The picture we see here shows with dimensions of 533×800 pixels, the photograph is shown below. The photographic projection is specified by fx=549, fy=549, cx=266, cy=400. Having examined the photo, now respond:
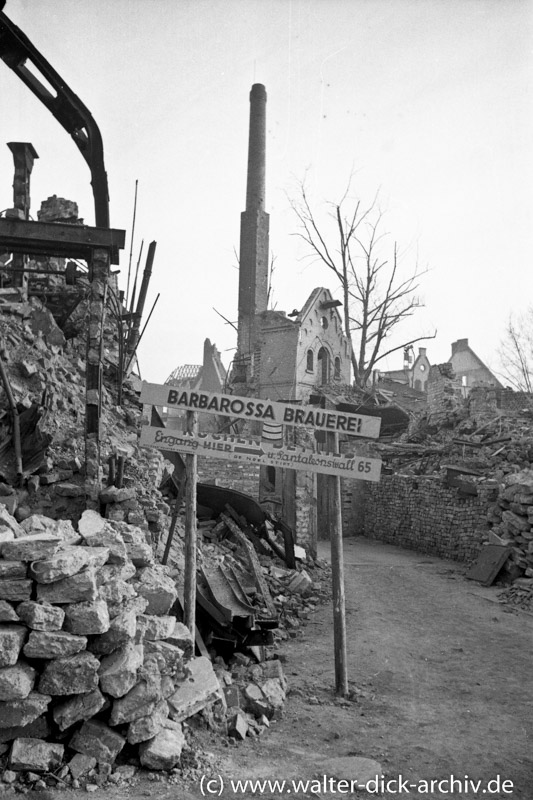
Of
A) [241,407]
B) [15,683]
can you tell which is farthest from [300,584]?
[15,683]

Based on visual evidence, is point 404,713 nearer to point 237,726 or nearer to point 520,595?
point 237,726

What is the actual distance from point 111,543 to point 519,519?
9.43 m

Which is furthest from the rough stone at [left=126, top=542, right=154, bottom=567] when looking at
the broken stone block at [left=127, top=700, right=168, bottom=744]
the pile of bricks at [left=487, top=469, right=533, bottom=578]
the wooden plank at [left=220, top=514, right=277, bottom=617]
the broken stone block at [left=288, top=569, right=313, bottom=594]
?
the pile of bricks at [left=487, top=469, right=533, bottom=578]

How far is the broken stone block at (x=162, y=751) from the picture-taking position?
12.3 ft

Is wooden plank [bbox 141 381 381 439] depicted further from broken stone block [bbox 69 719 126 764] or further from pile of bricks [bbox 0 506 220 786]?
broken stone block [bbox 69 719 126 764]

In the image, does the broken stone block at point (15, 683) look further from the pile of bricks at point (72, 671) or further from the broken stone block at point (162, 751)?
the broken stone block at point (162, 751)

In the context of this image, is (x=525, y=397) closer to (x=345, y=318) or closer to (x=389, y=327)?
(x=389, y=327)

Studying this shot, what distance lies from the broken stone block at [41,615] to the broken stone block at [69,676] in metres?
0.23

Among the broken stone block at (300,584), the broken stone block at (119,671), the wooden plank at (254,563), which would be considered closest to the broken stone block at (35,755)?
the broken stone block at (119,671)

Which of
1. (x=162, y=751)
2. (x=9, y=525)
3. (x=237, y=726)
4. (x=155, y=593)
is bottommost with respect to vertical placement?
(x=237, y=726)

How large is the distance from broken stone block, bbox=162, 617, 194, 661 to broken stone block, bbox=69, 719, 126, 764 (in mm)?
1017

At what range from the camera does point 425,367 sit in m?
49.9

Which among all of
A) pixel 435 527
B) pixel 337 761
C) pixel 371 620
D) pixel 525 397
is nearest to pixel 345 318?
pixel 525 397

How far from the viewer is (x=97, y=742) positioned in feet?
12.0
